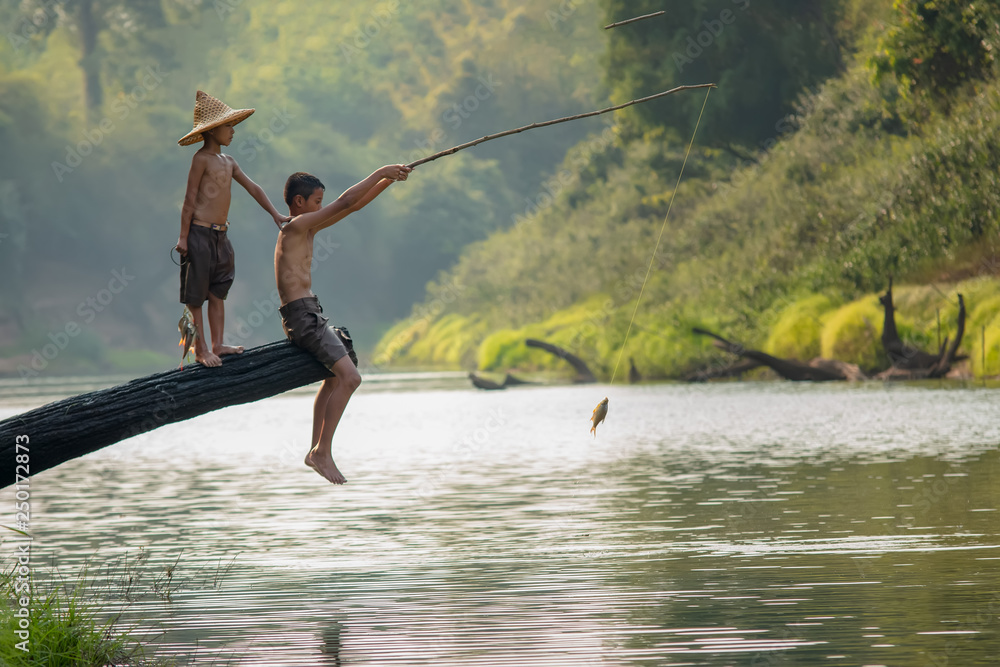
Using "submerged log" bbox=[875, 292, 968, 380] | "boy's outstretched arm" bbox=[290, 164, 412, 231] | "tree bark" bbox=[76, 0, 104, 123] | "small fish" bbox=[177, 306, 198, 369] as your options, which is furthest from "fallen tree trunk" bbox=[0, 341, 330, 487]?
"tree bark" bbox=[76, 0, 104, 123]

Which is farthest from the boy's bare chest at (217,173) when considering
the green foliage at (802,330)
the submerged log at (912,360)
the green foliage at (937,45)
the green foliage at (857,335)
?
the green foliage at (937,45)

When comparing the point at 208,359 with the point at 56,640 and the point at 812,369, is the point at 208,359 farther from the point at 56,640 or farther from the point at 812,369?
the point at 812,369

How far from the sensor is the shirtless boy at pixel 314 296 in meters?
8.05

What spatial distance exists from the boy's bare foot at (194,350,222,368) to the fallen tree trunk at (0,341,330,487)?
0.03 m

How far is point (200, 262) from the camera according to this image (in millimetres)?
8508

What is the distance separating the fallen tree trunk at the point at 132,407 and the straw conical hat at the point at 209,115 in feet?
4.49

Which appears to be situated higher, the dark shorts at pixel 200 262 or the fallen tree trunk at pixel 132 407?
the dark shorts at pixel 200 262

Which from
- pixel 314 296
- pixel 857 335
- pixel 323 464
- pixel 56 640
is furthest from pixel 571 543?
pixel 857 335

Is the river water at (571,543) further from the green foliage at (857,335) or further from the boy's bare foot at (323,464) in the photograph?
the green foliage at (857,335)

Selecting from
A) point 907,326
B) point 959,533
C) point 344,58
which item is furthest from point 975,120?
point 344,58

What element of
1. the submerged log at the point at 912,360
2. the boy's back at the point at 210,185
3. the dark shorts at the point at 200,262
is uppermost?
the boy's back at the point at 210,185

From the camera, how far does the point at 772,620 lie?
348 inches

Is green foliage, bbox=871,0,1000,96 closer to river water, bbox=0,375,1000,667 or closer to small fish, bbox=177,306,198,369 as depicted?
river water, bbox=0,375,1000,667

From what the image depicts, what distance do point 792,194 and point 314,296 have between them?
36892mm
